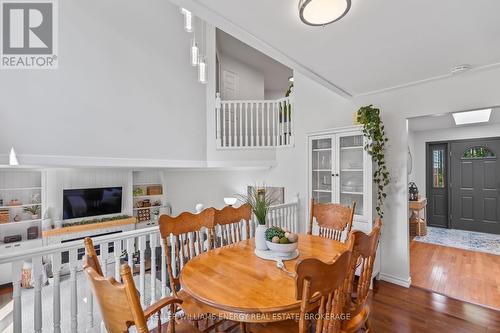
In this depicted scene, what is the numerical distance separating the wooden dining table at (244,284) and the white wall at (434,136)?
5396 mm

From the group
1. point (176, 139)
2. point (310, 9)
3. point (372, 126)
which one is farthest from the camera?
point (176, 139)

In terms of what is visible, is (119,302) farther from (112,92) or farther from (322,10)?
(112,92)

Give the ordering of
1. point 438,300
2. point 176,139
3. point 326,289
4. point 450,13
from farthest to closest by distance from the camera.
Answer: point 176,139, point 438,300, point 450,13, point 326,289

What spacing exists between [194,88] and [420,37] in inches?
148

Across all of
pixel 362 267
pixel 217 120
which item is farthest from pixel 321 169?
pixel 362 267

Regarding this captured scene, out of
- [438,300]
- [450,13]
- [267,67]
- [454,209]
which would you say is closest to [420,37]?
[450,13]

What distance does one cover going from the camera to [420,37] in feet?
6.09

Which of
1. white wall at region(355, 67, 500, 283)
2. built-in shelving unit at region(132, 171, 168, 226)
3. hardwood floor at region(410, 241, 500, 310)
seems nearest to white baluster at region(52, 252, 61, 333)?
white wall at region(355, 67, 500, 283)

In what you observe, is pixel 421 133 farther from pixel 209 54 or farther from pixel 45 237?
pixel 45 237

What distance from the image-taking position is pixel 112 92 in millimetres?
3666

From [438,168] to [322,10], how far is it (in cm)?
610

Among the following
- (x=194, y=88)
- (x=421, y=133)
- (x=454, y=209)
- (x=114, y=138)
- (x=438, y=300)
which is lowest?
(x=438, y=300)

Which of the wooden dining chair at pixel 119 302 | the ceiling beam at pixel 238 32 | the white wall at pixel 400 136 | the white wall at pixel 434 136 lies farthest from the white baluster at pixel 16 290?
the white wall at pixel 434 136

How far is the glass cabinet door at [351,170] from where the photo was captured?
3.19 metres
